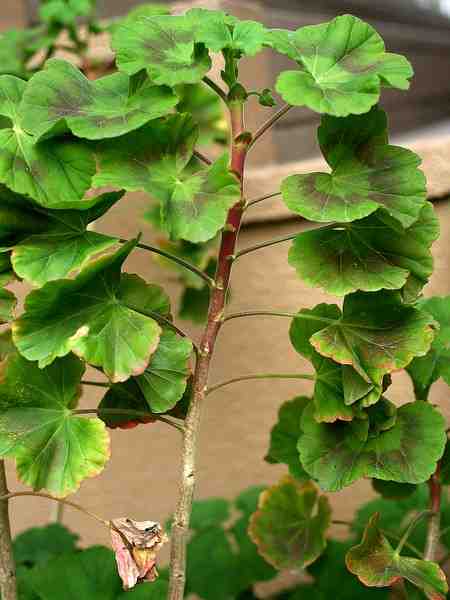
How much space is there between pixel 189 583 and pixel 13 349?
25.6 inches

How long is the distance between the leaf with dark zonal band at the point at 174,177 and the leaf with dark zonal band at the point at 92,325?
7cm

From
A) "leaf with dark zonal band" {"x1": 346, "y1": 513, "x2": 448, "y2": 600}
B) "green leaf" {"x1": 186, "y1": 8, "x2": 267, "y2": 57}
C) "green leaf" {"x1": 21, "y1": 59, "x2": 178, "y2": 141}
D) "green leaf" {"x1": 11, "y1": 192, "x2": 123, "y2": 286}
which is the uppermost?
"green leaf" {"x1": 186, "y1": 8, "x2": 267, "y2": 57}

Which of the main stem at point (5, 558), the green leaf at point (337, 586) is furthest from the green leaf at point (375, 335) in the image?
the green leaf at point (337, 586)

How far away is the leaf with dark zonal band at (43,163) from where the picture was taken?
3.51 ft

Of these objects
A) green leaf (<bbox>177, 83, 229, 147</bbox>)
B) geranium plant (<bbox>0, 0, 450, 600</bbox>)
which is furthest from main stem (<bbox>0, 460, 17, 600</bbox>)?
green leaf (<bbox>177, 83, 229, 147</bbox>)

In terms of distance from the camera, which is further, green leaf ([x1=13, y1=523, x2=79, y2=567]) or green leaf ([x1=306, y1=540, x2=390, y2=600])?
green leaf ([x1=13, y1=523, x2=79, y2=567])

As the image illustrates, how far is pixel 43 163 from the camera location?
1083 millimetres

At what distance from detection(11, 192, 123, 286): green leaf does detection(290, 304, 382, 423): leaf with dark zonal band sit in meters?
0.30

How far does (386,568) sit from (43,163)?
2.29ft

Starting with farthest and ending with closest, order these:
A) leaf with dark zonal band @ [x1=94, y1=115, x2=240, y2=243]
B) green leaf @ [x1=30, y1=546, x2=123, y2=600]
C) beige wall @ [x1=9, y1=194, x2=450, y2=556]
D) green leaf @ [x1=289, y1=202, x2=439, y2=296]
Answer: beige wall @ [x1=9, y1=194, x2=450, y2=556] → green leaf @ [x1=30, y1=546, x2=123, y2=600] → green leaf @ [x1=289, y1=202, x2=439, y2=296] → leaf with dark zonal band @ [x1=94, y1=115, x2=240, y2=243]

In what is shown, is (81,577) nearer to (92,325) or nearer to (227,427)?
(92,325)

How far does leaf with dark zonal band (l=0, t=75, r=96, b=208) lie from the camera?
3.51ft

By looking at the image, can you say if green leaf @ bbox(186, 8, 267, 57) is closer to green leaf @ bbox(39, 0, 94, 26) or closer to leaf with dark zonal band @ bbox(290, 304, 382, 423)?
leaf with dark zonal band @ bbox(290, 304, 382, 423)

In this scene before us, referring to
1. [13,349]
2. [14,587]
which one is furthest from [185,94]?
[14,587]
